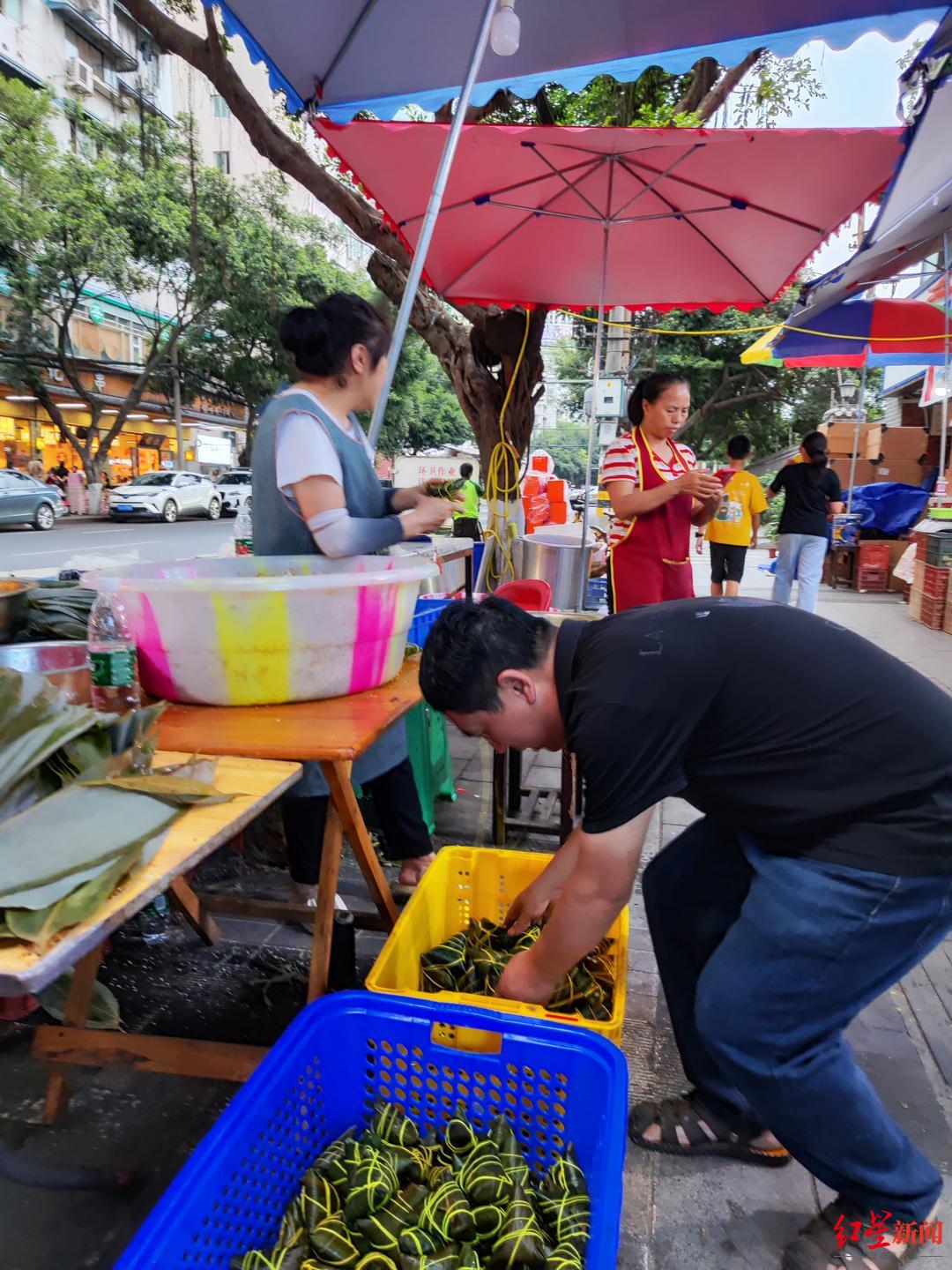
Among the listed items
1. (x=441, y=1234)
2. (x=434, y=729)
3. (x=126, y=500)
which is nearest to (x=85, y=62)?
(x=126, y=500)

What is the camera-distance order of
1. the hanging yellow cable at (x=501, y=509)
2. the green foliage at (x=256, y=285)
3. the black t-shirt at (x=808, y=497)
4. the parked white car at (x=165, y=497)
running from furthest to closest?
the parked white car at (x=165, y=497), the green foliage at (x=256, y=285), the black t-shirt at (x=808, y=497), the hanging yellow cable at (x=501, y=509)

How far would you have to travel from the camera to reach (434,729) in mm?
3262

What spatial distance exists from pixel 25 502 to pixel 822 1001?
1837 centimetres

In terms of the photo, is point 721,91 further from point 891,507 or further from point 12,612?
point 12,612

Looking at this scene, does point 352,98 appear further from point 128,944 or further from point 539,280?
point 128,944

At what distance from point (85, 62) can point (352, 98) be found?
3159 cm

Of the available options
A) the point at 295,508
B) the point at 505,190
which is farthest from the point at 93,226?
the point at 295,508

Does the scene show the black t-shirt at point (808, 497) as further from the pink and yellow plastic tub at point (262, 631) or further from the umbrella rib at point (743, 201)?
the pink and yellow plastic tub at point (262, 631)

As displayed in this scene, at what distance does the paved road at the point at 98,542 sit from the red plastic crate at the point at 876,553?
9147 millimetres

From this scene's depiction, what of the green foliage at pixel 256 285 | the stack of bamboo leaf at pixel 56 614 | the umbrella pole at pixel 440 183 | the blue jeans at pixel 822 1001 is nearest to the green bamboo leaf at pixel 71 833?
the blue jeans at pixel 822 1001

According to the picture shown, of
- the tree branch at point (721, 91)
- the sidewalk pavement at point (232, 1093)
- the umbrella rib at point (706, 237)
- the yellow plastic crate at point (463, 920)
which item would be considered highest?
the tree branch at point (721, 91)

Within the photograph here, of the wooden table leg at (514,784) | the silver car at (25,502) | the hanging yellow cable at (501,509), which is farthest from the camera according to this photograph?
the silver car at (25,502)

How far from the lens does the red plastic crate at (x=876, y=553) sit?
10.4 metres

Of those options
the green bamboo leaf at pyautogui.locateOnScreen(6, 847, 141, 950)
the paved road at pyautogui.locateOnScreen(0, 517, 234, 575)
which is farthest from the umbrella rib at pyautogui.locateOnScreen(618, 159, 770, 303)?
the paved road at pyautogui.locateOnScreen(0, 517, 234, 575)
